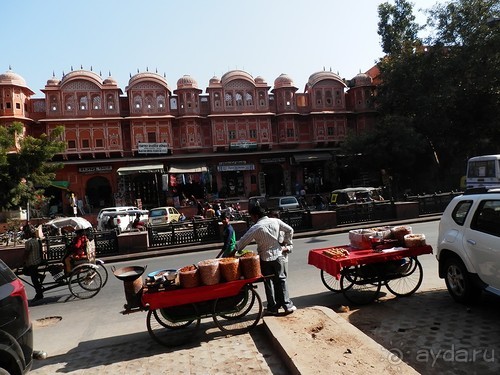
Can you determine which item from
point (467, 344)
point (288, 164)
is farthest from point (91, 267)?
point (288, 164)

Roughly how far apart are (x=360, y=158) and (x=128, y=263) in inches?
812

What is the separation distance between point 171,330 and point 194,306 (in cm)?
77

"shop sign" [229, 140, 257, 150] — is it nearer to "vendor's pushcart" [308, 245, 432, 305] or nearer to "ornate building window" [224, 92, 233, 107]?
"ornate building window" [224, 92, 233, 107]

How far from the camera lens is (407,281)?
21.1 ft

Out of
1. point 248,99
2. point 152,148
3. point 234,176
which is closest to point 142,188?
point 152,148

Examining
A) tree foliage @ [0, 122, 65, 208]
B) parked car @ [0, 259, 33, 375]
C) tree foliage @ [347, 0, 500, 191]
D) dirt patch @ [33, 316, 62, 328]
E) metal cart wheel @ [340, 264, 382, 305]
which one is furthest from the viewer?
tree foliage @ [347, 0, 500, 191]

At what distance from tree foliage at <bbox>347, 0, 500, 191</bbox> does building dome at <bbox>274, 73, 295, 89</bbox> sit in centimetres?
797

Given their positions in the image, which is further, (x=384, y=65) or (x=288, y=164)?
(x=288, y=164)

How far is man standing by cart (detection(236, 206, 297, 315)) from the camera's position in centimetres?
509

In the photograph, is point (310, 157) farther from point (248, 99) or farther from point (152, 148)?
point (152, 148)

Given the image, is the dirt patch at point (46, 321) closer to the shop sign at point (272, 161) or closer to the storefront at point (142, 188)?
the storefront at point (142, 188)

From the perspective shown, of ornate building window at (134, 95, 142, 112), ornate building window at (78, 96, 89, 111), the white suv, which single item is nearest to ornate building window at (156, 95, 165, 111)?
ornate building window at (134, 95, 142, 112)

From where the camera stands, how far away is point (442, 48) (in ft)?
86.0

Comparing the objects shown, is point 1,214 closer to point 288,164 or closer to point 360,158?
point 288,164
